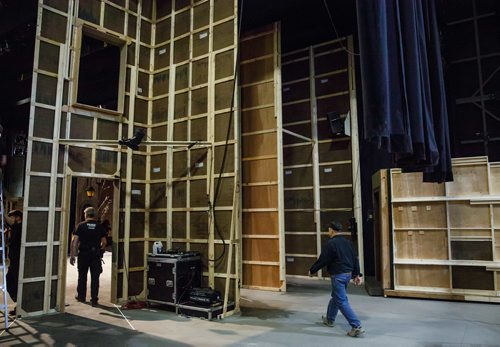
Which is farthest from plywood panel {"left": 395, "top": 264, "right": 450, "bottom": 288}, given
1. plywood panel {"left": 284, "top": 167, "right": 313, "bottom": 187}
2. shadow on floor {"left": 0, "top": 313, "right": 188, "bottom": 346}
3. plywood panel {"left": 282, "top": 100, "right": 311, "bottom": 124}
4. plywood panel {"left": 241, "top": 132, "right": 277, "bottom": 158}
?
plywood panel {"left": 282, "top": 100, "right": 311, "bottom": 124}

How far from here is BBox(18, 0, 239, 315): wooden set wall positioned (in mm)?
6449

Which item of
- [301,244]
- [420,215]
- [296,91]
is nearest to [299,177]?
[301,244]

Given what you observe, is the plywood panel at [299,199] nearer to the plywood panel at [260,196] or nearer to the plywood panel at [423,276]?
the plywood panel at [260,196]

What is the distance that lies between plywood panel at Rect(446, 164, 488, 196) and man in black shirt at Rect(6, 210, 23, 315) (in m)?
8.01

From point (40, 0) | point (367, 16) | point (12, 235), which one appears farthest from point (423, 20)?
point (12, 235)

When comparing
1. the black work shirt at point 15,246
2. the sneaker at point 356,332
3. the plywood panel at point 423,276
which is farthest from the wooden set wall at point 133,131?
the plywood panel at point 423,276

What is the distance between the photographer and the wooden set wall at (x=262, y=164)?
27.5 feet

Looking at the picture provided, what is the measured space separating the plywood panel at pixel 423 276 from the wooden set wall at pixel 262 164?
246 centimetres

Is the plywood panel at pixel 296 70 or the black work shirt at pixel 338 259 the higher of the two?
the plywood panel at pixel 296 70

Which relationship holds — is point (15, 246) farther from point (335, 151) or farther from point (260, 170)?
point (335, 151)

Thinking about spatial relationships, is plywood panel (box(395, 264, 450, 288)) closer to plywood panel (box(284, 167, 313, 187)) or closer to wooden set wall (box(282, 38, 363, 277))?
wooden set wall (box(282, 38, 363, 277))

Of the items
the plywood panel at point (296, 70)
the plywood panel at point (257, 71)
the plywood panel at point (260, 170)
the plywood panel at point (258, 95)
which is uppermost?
the plywood panel at point (296, 70)

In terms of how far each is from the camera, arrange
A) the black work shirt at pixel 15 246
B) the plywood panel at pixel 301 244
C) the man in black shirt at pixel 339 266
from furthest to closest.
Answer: the plywood panel at pixel 301 244 → the black work shirt at pixel 15 246 → the man in black shirt at pixel 339 266

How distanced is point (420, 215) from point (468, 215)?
843mm
